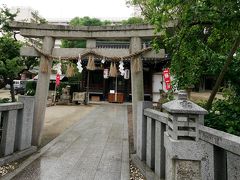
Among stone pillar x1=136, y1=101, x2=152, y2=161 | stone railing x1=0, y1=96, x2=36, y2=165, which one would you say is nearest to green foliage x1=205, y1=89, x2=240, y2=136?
stone pillar x1=136, y1=101, x2=152, y2=161

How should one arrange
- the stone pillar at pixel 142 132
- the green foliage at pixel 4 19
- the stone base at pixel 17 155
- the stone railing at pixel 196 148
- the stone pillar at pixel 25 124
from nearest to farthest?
the stone railing at pixel 196 148 → the stone base at pixel 17 155 → the stone pillar at pixel 142 132 → the stone pillar at pixel 25 124 → the green foliage at pixel 4 19

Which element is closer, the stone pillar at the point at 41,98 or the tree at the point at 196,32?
the tree at the point at 196,32

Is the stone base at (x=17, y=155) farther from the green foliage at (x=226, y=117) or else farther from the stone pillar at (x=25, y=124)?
the green foliage at (x=226, y=117)

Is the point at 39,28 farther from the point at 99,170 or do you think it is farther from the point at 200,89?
the point at 200,89

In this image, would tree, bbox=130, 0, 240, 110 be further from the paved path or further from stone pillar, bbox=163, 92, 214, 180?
the paved path

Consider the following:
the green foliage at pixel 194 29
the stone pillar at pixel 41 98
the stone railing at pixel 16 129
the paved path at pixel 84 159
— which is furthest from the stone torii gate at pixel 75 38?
the green foliage at pixel 194 29

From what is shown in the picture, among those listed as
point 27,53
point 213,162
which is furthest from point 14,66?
point 213,162

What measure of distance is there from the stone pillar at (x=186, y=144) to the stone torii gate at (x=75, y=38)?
3.99 meters

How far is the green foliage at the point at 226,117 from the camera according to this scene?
413cm

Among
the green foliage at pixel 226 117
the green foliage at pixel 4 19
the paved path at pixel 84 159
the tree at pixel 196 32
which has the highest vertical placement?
the green foliage at pixel 4 19

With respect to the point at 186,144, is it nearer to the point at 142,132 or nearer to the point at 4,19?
the point at 142,132

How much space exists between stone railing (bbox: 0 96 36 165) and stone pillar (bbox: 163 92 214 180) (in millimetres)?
4220

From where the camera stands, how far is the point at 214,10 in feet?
16.1

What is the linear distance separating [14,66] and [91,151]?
16.4ft
